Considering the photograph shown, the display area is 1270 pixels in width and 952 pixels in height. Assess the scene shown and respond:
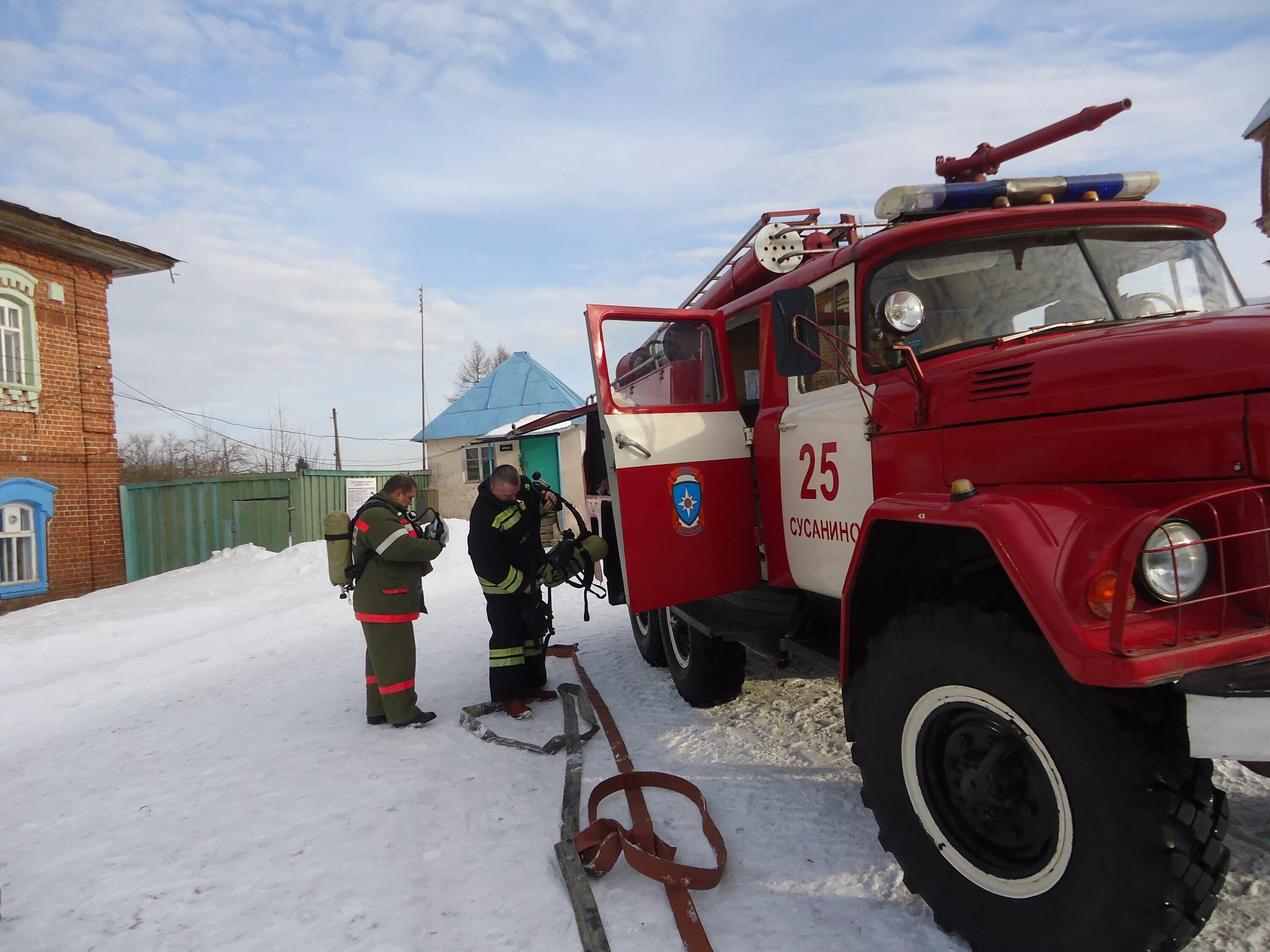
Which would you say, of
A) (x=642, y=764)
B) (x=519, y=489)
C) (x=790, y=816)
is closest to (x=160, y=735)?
(x=519, y=489)

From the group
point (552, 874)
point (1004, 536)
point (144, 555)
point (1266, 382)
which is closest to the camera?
point (1266, 382)

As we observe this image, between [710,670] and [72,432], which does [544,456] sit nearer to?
[72,432]

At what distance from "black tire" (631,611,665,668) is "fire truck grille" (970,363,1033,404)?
3.29 meters

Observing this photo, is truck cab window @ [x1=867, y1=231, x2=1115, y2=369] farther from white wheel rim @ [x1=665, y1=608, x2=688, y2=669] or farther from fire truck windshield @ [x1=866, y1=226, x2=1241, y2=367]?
white wheel rim @ [x1=665, y1=608, x2=688, y2=669]

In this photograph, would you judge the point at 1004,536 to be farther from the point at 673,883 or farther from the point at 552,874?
the point at 552,874

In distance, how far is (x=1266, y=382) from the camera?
1798 mm

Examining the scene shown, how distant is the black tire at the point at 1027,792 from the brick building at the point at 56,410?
43.8 ft

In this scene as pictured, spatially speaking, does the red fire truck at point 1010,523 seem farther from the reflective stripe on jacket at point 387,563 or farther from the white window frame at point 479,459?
the white window frame at point 479,459

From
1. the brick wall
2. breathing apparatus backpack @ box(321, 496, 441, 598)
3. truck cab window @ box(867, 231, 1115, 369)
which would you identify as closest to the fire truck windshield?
truck cab window @ box(867, 231, 1115, 369)

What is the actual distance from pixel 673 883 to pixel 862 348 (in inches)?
87.4

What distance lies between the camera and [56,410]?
38.3 feet

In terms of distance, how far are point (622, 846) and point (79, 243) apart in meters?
13.5

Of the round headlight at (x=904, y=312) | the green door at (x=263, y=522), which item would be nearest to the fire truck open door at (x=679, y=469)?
the round headlight at (x=904, y=312)

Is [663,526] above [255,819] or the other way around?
above
